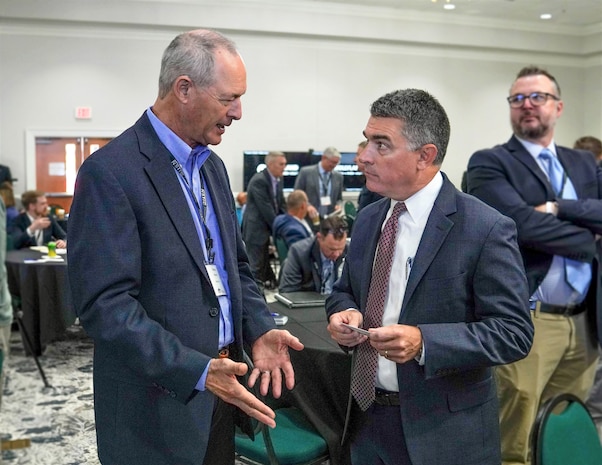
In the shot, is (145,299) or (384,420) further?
(384,420)

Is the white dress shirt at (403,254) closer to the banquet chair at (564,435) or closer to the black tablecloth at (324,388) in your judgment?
the banquet chair at (564,435)

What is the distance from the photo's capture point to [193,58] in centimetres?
152

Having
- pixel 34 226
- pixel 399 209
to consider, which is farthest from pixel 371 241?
pixel 34 226

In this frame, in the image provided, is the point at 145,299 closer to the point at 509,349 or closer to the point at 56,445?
the point at 509,349

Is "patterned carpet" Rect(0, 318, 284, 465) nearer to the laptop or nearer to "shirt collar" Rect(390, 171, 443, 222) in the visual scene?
the laptop

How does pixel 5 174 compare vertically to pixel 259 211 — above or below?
above

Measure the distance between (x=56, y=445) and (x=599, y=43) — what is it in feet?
39.4

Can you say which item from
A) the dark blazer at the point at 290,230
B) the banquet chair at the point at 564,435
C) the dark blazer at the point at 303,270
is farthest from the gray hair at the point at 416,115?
the dark blazer at the point at 290,230

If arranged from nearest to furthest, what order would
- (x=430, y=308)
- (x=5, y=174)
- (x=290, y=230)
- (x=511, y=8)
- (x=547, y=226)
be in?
(x=430, y=308), (x=547, y=226), (x=290, y=230), (x=5, y=174), (x=511, y=8)

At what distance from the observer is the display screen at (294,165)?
1073cm

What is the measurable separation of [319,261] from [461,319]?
9.28ft

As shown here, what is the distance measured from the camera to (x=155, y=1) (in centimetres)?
995

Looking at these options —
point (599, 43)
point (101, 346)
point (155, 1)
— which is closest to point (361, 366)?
point (101, 346)

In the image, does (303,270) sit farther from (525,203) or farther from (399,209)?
(399,209)
